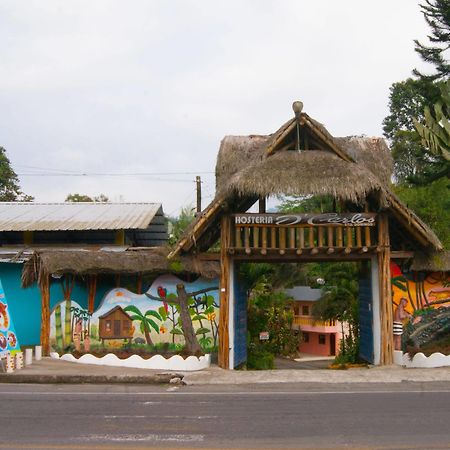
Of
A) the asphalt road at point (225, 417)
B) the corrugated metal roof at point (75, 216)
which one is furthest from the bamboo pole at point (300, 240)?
the corrugated metal roof at point (75, 216)

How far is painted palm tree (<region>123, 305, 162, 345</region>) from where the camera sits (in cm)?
1627

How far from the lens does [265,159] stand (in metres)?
15.8

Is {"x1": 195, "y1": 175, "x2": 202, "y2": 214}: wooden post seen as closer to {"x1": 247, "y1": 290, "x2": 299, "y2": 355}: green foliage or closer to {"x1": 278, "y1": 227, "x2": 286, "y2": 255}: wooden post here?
{"x1": 247, "y1": 290, "x2": 299, "y2": 355}: green foliage

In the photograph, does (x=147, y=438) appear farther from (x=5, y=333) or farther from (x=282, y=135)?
(x=282, y=135)

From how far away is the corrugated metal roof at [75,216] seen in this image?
74.1 feet

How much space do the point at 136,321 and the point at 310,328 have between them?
933 inches

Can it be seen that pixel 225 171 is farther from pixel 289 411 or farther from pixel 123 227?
pixel 289 411

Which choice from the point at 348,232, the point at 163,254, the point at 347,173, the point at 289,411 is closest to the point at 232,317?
the point at 163,254

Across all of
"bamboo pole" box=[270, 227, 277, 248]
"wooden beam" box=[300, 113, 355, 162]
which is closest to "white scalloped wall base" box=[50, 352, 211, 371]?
"bamboo pole" box=[270, 227, 277, 248]

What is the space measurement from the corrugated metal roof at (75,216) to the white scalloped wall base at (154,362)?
7.37 meters

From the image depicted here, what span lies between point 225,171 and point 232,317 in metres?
3.91

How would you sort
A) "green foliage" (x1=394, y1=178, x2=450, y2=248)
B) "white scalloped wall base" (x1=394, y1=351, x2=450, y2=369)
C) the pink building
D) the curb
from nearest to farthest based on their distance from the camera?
the curb, "white scalloped wall base" (x1=394, y1=351, x2=450, y2=369), "green foliage" (x1=394, y1=178, x2=450, y2=248), the pink building

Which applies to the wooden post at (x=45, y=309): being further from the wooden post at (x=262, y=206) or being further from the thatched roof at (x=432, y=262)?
the thatched roof at (x=432, y=262)

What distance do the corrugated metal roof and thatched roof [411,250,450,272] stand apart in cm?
994
